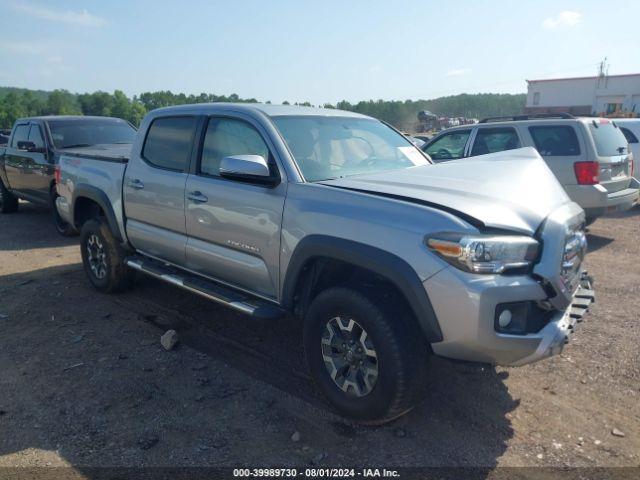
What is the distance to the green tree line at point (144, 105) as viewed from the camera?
2007 inches

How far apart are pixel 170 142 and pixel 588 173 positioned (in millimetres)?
5758

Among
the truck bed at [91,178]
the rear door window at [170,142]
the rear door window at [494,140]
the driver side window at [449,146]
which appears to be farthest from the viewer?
the driver side window at [449,146]

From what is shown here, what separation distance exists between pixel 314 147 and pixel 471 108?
327ft

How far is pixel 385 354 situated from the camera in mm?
2898

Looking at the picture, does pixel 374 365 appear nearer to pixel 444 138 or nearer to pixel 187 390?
pixel 187 390

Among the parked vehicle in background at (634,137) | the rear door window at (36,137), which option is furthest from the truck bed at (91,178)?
the parked vehicle in background at (634,137)

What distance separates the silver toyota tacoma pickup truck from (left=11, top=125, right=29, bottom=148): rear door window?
19.2 ft

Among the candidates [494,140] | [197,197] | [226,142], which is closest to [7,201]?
[197,197]

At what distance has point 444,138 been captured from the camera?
8828 mm

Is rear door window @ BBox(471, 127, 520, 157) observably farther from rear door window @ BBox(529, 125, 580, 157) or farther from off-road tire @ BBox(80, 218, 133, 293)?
off-road tire @ BBox(80, 218, 133, 293)

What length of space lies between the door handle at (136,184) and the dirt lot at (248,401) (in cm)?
123

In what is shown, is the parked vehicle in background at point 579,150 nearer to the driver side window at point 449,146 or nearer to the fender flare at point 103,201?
the driver side window at point 449,146

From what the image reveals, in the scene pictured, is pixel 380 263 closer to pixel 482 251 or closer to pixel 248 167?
pixel 482 251

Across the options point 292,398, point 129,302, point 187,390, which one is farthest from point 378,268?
point 129,302
